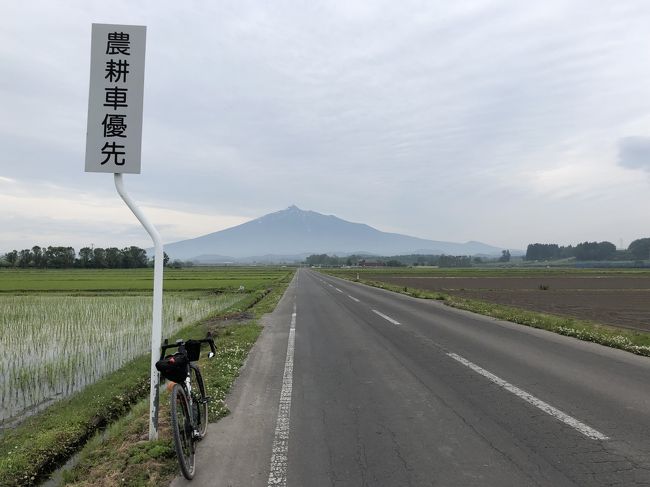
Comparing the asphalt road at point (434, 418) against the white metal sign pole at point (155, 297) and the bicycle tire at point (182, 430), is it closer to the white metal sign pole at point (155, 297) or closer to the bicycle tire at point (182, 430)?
the bicycle tire at point (182, 430)

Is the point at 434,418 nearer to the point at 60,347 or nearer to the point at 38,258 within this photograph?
the point at 60,347

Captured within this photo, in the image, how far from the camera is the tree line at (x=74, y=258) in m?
87.9

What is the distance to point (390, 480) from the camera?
3.26 metres

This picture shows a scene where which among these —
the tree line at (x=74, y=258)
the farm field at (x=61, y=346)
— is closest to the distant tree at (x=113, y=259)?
the tree line at (x=74, y=258)

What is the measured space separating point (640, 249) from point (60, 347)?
20959 cm

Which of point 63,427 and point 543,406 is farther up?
point 543,406

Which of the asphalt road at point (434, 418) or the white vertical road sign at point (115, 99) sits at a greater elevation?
the white vertical road sign at point (115, 99)

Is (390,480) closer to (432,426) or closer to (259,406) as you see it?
(432,426)

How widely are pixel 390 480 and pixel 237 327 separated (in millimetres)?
9283

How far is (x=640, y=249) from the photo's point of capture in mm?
169000

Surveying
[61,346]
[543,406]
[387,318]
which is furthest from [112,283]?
[543,406]

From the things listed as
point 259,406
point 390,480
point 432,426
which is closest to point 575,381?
point 432,426

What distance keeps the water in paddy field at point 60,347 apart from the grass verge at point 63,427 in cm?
55

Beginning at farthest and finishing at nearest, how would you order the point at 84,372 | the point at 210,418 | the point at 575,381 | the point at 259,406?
the point at 84,372 < the point at 575,381 < the point at 259,406 < the point at 210,418
